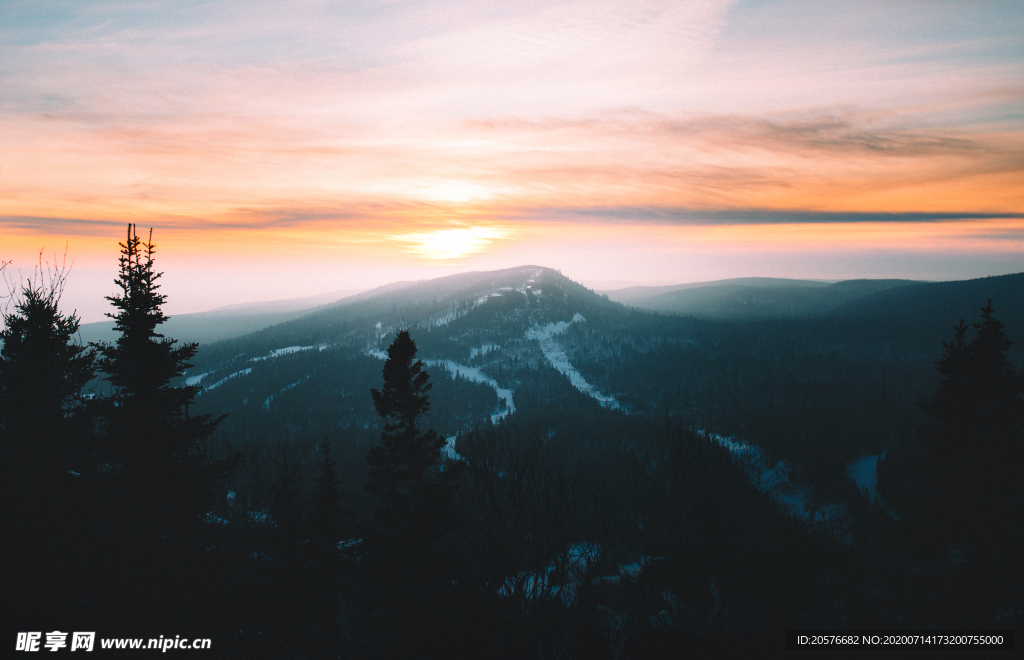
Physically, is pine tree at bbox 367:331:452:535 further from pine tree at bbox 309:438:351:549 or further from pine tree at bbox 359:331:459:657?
pine tree at bbox 309:438:351:549

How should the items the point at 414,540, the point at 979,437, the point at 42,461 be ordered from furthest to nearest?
the point at 979,437
the point at 414,540
the point at 42,461

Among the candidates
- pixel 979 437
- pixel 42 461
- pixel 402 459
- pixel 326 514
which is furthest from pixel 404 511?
pixel 979 437

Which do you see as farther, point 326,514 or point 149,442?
point 326,514

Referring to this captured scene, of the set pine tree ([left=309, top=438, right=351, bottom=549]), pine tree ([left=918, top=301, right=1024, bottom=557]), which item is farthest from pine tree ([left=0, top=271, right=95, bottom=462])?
pine tree ([left=918, top=301, right=1024, bottom=557])

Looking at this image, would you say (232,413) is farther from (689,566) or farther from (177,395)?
(689,566)

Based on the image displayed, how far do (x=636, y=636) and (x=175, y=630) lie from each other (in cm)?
1694

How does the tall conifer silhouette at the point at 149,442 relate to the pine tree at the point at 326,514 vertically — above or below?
above

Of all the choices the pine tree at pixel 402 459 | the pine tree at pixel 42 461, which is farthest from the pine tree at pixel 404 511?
the pine tree at pixel 42 461

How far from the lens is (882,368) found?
195m

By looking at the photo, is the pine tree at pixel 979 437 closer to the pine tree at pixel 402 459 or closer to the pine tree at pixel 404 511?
the pine tree at pixel 404 511

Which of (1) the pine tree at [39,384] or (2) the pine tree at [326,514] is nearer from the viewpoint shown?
(1) the pine tree at [39,384]

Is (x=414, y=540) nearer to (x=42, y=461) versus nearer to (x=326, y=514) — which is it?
(x=326, y=514)

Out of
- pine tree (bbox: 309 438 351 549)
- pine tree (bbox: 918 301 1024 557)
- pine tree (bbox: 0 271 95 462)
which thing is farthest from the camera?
pine tree (bbox: 309 438 351 549)

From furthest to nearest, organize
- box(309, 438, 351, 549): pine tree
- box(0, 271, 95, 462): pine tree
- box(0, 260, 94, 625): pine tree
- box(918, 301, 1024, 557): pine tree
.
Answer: box(309, 438, 351, 549): pine tree < box(918, 301, 1024, 557): pine tree < box(0, 271, 95, 462): pine tree < box(0, 260, 94, 625): pine tree
